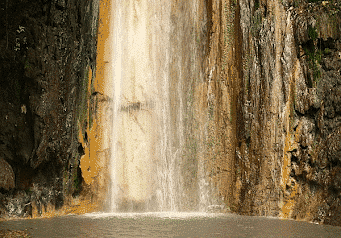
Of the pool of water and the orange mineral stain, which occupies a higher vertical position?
the orange mineral stain

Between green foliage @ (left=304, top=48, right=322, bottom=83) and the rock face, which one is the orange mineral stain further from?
green foliage @ (left=304, top=48, right=322, bottom=83)

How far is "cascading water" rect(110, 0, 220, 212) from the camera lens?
37.0 ft

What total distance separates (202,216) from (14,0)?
241 inches

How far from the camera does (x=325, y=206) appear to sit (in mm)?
8836

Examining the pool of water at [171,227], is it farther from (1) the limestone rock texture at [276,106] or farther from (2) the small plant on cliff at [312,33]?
(2) the small plant on cliff at [312,33]

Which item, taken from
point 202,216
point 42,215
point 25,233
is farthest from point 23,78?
point 202,216

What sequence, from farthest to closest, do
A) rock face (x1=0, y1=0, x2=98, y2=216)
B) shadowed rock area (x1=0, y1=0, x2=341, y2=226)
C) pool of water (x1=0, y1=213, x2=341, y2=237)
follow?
rock face (x1=0, y1=0, x2=98, y2=216) → shadowed rock area (x1=0, y1=0, x2=341, y2=226) → pool of water (x1=0, y1=213, x2=341, y2=237)

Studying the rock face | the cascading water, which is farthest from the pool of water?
the cascading water

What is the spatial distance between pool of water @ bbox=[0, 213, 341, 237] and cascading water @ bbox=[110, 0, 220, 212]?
180 cm

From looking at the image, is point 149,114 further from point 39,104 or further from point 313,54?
point 313,54

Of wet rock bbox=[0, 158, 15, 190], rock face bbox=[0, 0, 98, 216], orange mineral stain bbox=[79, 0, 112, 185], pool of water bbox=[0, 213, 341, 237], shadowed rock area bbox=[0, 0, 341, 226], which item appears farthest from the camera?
orange mineral stain bbox=[79, 0, 112, 185]

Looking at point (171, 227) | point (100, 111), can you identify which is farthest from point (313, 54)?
point (100, 111)

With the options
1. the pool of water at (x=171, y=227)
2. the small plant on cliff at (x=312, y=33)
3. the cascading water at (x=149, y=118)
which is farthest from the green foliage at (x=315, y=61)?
the cascading water at (x=149, y=118)

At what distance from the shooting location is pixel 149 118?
1162 cm
